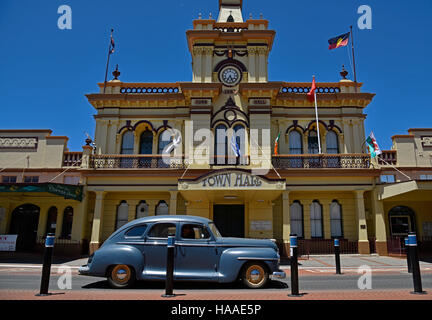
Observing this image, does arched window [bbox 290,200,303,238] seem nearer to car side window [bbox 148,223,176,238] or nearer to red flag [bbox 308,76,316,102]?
red flag [bbox 308,76,316,102]

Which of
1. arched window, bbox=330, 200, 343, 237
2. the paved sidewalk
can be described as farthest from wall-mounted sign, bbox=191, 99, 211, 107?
the paved sidewalk

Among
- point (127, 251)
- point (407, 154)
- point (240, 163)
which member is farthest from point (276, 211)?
point (127, 251)

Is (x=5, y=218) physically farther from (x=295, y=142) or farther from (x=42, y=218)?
(x=295, y=142)

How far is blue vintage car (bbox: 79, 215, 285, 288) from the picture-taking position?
7.78 metres

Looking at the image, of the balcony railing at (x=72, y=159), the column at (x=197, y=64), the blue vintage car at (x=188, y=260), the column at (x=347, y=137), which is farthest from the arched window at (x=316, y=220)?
the balcony railing at (x=72, y=159)

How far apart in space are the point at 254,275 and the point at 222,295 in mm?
1357

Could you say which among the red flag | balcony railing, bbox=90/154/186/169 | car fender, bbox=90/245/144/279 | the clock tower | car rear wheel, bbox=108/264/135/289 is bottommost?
car rear wheel, bbox=108/264/135/289

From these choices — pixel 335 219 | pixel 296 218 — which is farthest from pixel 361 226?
pixel 296 218

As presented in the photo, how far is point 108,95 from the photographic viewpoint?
20.4 m

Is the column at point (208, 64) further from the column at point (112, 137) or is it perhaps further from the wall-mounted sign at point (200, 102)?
the column at point (112, 137)

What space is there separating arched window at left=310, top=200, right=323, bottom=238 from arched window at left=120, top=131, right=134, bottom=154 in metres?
12.2

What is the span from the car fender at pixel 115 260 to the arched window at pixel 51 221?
1352 cm

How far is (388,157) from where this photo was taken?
67.1 ft
